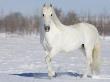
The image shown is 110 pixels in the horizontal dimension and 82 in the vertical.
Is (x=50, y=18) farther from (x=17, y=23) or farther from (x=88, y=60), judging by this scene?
(x=17, y=23)

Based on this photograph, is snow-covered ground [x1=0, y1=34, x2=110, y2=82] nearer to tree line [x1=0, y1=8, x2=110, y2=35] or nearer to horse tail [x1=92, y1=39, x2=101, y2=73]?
horse tail [x1=92, y1=39, x2=101, y2=73]

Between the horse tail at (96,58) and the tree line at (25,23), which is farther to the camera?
the tree line at (25,23)

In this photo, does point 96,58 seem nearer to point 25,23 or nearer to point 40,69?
point 40,69

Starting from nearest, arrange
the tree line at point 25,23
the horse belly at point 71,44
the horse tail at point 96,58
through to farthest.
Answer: the horse belly at point 71,44 < the horse tail at point 96,58 < the tree line at point 25,23

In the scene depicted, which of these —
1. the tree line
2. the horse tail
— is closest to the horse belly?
the horse tail

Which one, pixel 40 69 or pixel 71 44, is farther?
pixel 40 69

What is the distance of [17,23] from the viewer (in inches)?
2751

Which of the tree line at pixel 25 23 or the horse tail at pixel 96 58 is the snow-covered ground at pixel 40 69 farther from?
the tree line at pixel 25 23

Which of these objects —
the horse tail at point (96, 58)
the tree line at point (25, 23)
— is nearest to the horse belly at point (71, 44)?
the horse tail at point (96, 58)

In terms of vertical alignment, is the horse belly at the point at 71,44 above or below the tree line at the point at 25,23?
above

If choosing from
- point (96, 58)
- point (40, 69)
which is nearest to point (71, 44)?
point (96, 58)

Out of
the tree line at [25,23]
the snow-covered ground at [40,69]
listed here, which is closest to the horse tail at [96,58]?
the snow-covered ground at [40,69]

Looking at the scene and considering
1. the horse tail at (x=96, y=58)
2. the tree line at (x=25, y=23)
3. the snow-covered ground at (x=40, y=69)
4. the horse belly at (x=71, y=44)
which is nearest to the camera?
the snow-covered ground at (x=40, y=69)

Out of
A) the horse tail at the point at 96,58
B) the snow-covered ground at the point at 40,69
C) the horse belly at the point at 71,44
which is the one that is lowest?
the snow-covered ground at the point at 40,69
